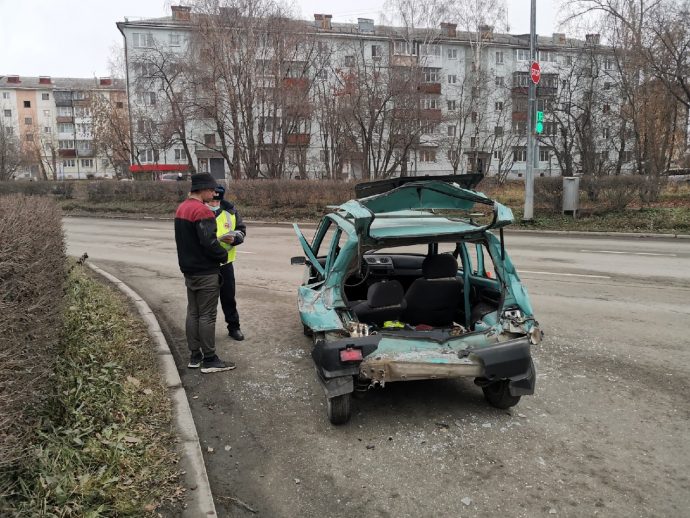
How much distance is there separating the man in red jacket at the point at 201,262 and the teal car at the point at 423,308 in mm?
984

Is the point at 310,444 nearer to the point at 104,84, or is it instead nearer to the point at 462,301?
the point at 462,301

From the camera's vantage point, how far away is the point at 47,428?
3.38 m

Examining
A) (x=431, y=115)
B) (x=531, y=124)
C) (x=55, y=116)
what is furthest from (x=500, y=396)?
(x=55, y=116)

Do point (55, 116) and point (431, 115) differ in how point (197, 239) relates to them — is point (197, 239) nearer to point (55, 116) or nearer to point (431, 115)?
point (431, 115)

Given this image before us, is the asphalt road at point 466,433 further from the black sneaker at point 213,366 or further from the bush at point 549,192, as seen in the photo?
the bush at point 549,192

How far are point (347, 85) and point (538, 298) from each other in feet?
86.1

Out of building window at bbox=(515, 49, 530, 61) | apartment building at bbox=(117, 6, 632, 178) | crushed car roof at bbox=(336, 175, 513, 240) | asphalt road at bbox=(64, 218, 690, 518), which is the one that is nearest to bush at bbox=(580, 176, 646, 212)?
asphalt road at bbox=(64, 218, 690, 518)

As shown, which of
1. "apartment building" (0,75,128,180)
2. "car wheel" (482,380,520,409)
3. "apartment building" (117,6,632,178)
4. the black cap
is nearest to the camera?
"car wheel" (482,380,520,409)

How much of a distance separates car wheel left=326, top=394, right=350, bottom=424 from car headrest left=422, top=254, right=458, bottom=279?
5.37ft

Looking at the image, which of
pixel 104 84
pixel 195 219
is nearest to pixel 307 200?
pixel 195 219

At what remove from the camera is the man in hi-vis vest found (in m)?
5.65

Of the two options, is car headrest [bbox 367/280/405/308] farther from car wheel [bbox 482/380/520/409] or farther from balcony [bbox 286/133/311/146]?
balcony [bbox 286/133/311/146]

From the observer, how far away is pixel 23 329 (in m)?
3.28

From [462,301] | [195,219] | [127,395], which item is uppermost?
[195,219]
